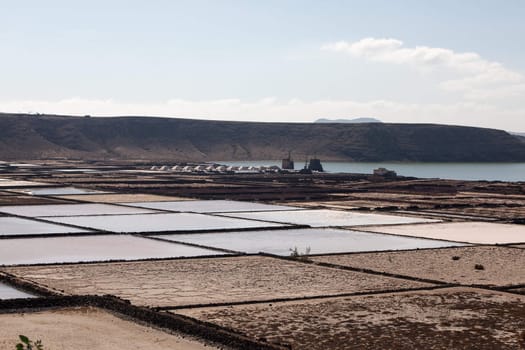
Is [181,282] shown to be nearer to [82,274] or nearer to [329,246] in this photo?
[82,274]

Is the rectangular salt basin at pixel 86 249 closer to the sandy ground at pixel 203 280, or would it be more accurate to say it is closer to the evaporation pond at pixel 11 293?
the sandy ground at pixel 203 280

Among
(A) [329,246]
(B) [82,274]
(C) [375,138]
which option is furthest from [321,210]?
(C) [375,138]

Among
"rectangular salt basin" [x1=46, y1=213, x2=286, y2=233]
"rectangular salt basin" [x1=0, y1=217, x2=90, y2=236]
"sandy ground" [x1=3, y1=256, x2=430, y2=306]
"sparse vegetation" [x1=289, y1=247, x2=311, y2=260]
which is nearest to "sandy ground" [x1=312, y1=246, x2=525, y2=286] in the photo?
"sparse vegetation" [x1=289, y1=247, x2=311, y2=260]

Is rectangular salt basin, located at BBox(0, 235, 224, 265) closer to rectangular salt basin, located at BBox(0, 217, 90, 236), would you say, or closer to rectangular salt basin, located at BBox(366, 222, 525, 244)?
rectangular salt basin, located at BBox(0, 217, 90, 236)

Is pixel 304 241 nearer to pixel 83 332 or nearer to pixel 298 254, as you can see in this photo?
pixel 298 254

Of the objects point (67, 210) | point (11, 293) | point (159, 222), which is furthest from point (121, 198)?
point (11, 293)

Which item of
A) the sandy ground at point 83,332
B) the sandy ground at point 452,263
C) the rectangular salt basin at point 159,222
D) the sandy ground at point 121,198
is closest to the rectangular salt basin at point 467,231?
the sandy ground at point 452,263
